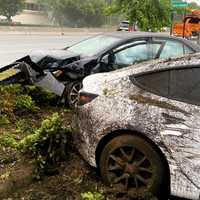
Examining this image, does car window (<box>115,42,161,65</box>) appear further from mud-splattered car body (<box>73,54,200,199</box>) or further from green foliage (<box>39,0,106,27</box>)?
green foliage (<box>39,0,106,27</box>)

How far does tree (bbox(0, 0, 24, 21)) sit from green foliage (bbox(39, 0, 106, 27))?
541cm

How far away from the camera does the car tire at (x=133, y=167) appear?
488 cm

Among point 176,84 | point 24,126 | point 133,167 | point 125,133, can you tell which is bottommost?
Answer: point 24,126

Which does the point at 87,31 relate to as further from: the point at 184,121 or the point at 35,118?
the point at 184,121

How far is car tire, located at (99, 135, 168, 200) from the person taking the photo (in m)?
4.88

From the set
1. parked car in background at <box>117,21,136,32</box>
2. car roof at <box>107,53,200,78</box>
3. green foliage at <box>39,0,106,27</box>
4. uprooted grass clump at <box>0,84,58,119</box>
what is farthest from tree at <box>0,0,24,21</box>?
car roof at <box>107,53,200,78</box>

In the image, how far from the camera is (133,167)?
5027mm

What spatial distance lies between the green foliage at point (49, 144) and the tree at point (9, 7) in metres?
59.0

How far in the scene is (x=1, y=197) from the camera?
512 cm

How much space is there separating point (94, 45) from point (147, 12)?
22.8 ft

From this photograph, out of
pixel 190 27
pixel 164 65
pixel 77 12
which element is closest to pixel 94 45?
pixel 164 65

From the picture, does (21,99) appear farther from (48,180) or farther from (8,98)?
(48,180)

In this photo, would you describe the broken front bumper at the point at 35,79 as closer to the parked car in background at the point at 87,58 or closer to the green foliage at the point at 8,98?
the parked car in background at the point at 87,58

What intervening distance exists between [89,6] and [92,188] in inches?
2495
